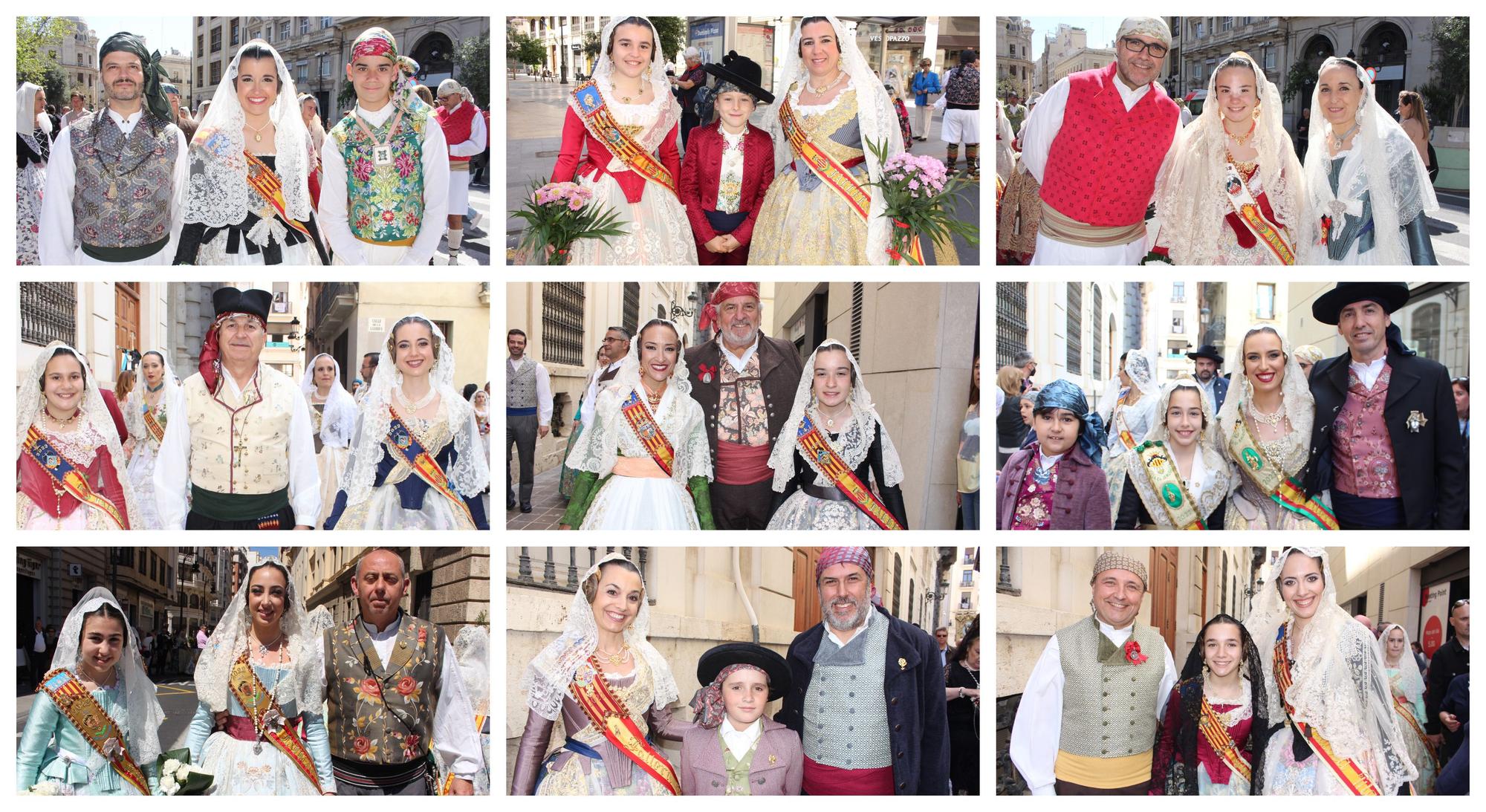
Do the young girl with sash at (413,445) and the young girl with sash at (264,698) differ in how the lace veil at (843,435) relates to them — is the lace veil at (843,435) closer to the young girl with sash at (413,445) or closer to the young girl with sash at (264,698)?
the young girl with sash at (413,445)

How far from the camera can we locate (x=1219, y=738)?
5586 mm

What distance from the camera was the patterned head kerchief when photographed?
18.5 feet

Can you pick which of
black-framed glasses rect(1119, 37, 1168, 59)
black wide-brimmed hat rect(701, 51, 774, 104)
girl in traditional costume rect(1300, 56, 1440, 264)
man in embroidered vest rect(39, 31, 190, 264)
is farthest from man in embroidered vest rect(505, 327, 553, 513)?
girl in traditional costume rect(1300, 56, 1440, 264)

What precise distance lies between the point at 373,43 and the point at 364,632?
7.36 ft

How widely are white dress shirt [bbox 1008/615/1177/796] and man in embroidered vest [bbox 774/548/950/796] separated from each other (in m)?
0.32

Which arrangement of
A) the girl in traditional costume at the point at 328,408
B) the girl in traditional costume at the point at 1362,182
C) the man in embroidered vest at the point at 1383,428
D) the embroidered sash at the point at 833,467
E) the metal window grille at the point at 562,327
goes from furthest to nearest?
the metal window grille at the point at 562,327, the girl in traditional costume at the point at 328,408, the girl in traditional costume at the point at 1362,182, the embroidered sash at the point at 833,467, the man in embroidered vest at the point at 1383,428

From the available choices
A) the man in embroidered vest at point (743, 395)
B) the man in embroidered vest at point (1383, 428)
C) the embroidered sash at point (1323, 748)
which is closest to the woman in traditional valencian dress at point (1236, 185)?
the man in embroidered vest at point (1383, 428)

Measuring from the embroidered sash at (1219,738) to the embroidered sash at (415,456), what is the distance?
2.96 meters

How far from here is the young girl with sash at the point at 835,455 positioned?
5.60 m

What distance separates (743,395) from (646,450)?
0.43 meters

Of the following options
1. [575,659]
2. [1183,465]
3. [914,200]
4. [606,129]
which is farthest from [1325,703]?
[606,129]

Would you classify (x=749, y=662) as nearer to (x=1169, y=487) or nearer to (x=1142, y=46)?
(x=1169, y=487)

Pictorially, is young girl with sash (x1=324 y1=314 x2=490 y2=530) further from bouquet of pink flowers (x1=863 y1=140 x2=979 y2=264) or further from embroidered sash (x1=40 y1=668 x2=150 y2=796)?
bouquet of pink flowers (x1=863 y1=140 x2=979 y2=264)

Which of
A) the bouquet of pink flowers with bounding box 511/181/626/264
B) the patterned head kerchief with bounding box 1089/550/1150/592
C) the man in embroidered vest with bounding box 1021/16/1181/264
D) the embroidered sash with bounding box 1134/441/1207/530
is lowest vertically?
the patterned head kerchief with bounding box 1089/550/1150/592
